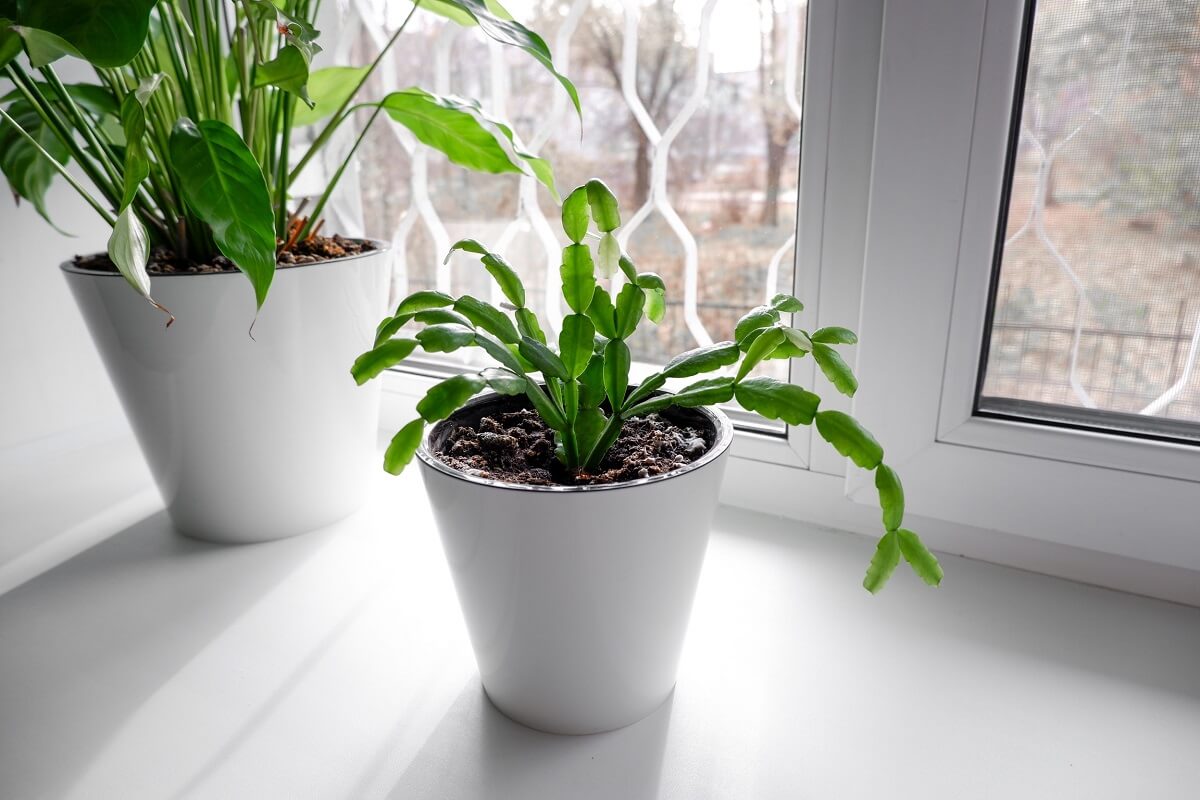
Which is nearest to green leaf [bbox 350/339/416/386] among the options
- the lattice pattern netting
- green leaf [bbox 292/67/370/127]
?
green leaf [bbox 292/67/370/127]

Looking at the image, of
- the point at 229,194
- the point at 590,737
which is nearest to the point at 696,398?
the point at 590,737

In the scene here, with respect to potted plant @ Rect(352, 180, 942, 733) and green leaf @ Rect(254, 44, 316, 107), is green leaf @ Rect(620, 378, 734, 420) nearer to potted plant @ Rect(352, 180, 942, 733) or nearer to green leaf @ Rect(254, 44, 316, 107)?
potted plant @ Rect(352, 180, 942, 733)

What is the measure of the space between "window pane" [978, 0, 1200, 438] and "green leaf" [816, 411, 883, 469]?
1.06 feet

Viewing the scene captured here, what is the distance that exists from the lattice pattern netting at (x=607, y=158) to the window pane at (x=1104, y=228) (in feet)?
1.13

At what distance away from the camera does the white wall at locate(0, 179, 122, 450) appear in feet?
2.96

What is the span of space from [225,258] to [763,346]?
513 mm

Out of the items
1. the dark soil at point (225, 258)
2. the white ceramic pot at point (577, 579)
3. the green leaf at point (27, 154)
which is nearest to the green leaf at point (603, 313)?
the white ceramic pot at point (577, 579)

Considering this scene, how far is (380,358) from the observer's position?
1.51 ft

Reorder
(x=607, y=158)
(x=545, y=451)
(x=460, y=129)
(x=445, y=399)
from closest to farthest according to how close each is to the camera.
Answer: (x=445, y=399), (x=545, y=451), (x=460, y=129), (x=607, y=158)

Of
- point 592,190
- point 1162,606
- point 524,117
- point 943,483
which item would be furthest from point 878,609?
point 524,117

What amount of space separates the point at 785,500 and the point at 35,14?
74cm

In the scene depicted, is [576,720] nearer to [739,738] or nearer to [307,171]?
[739,738]

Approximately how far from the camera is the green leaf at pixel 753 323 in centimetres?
50

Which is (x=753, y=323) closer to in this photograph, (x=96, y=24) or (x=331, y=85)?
(x=96, y=24)
